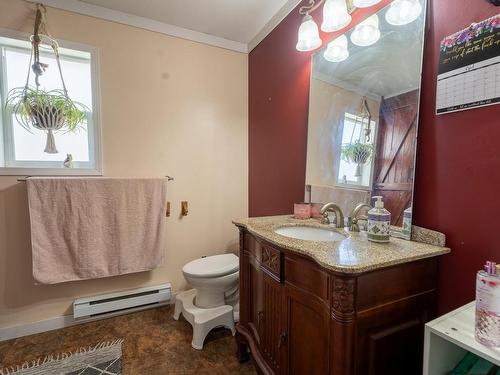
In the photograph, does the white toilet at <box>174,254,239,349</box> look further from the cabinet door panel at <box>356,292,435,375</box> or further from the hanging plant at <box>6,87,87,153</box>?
the hanging plant at <box>6,87,87,153</box>

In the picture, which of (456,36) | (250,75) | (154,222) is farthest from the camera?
(250,75)

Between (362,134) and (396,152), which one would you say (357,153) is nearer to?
(362,134)

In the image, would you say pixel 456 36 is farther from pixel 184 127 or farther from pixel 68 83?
pixel 68 83

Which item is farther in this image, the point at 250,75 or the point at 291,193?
the point at 250,75

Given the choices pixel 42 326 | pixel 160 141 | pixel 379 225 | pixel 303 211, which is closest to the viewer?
pixel 379 225

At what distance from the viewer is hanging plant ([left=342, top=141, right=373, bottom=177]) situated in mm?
1304

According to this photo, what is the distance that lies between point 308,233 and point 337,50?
1.06 metres

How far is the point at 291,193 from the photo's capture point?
189 cm

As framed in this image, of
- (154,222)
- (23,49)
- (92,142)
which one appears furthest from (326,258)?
(23,49)

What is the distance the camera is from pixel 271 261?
1169 millimetres

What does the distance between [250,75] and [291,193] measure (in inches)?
50.0

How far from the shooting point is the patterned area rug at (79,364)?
145 cm

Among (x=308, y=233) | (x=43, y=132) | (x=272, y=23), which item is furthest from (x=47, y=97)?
(x=308, y=233)

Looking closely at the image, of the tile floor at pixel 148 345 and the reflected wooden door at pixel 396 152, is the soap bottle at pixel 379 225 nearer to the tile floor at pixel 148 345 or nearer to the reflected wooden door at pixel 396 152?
the reflected wooden door at pixel 396 152
